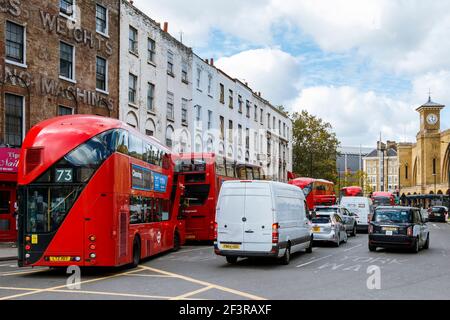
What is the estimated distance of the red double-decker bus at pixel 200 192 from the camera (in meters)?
25.4

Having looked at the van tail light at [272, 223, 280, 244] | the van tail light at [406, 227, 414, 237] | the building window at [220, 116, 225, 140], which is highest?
the building window at [220, 116, 225, 140]

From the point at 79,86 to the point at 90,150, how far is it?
1521 centimetres

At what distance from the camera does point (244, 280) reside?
13.6 m

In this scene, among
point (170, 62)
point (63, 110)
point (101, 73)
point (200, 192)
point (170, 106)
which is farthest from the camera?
point (170, 62)

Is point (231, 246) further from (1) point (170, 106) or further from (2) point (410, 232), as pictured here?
(1) point (170, 106)

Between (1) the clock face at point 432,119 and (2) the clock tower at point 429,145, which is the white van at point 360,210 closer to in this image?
(2) the clock tower at point 429,145

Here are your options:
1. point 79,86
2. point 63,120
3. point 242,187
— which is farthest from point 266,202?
point 79,86

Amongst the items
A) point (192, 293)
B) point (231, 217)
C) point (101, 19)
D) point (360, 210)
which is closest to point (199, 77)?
point (101, 19)

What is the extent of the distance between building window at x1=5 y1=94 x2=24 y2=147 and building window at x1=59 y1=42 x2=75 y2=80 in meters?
3.39

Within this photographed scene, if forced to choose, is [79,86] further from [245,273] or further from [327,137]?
[327,137]

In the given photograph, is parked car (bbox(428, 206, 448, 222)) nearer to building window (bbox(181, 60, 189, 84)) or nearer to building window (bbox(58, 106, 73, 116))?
building window (bbox(181, 60, 189, 84))

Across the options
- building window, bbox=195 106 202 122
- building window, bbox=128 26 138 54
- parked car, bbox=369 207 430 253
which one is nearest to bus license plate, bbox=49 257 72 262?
parked car, bbox=369 207 430 253

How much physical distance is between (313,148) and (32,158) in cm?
7146

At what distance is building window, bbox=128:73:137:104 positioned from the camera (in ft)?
109
